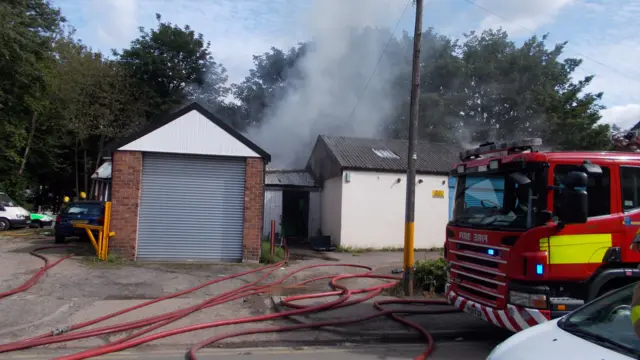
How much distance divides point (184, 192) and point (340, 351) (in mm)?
8177

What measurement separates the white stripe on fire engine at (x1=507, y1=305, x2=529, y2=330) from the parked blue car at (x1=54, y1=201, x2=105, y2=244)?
1405 cm

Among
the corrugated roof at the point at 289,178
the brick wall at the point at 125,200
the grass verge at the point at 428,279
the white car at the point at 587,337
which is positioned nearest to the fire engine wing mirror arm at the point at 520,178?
the white car at the point at 587,337

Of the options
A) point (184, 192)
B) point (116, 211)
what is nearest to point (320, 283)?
point (184, 192)

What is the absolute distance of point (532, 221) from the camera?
5.13 metres

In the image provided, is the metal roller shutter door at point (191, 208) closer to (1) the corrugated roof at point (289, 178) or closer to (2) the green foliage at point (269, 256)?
(2) the green foliage at point (269, 256)

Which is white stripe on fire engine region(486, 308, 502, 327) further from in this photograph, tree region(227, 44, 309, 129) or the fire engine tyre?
tree region(227, 44, 309, 129)

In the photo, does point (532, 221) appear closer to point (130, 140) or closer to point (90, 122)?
point (130, 140)

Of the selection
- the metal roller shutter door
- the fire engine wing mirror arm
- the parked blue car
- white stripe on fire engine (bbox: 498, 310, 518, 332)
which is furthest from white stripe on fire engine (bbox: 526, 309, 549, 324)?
the parked blue car

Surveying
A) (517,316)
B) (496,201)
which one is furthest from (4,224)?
(517,316)

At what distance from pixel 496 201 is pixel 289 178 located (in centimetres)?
1605

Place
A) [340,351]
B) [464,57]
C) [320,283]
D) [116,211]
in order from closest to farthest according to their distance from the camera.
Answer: [340,351], [320,283], [116,211], [464,57]

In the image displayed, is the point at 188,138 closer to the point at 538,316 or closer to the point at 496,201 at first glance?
the point at 496,201

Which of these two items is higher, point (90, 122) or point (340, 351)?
point (90, 122)

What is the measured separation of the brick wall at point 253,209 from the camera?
12.8 m
